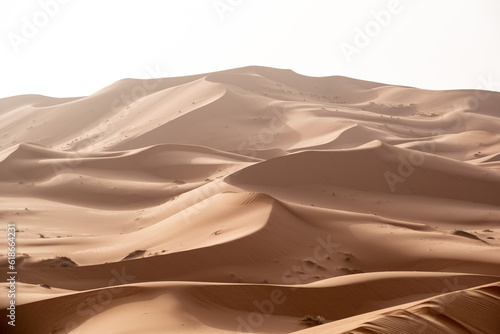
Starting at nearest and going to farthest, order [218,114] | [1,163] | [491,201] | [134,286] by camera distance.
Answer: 1. [134,286]
2. [491,201]
3. [1,163]
4. [218,114]

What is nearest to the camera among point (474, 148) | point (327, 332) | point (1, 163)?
point (327, 332)

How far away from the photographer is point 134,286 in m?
8.70

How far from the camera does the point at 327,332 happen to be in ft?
19.3

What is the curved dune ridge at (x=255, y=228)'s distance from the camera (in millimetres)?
8328

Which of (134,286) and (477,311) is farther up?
(477,311)

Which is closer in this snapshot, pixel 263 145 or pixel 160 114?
pixel 263 145

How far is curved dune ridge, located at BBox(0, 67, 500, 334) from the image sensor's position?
833 centimetres

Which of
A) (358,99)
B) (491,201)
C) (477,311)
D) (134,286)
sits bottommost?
(134,286)

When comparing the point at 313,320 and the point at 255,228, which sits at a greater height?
the point at 255,228

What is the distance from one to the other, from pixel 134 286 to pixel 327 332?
3566 millimetres

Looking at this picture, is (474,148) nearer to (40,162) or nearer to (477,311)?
(40,162)

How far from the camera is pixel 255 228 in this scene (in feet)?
42.7

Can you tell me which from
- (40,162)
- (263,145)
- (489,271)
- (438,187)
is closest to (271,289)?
(489,271)

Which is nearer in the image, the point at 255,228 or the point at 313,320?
the point at 313,320
